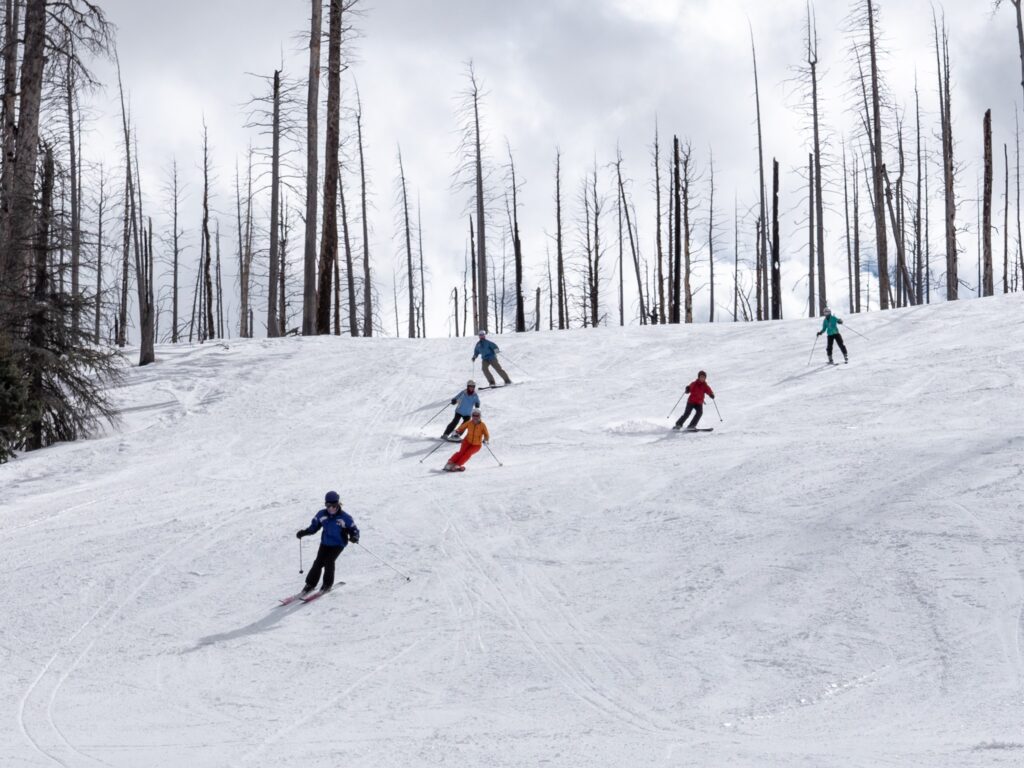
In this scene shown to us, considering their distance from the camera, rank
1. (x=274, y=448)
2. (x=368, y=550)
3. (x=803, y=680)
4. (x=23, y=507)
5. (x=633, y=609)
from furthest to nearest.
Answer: (x=274, y=448), (x=23, y=507), (x=368, y=550), (x=633, y=609), (x=803, y=680)

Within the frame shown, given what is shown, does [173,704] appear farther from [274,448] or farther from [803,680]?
[274,448]

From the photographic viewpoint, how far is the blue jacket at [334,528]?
9.22 meters

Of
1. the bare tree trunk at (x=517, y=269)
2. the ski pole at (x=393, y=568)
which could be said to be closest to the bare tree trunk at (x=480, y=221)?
the bare tree trunk at (x=517, y=269)

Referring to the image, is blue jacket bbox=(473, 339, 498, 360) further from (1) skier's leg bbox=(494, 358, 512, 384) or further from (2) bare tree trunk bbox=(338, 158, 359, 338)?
(2) bare tree trunk bbox=(338, 158, 359, 338)

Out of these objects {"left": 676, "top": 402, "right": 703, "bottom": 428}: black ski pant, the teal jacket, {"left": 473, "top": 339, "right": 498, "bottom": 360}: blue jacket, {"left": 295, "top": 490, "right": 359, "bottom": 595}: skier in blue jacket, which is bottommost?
{"left": 295, "top": 490, "right": 359, "bottom": 595}: skier in blue jacket

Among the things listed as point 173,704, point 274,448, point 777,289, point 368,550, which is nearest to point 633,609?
point 368,550

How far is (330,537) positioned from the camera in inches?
364

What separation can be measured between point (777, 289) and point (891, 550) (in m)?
27.5

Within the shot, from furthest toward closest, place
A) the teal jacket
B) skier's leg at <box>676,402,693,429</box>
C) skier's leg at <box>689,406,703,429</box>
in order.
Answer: the teal jacket, skier's leg at <box>676,402,693,429</box>, skier's leg at <box>689,406,703,429</box>

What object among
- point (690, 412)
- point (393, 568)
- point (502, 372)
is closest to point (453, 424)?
point (690, 412)

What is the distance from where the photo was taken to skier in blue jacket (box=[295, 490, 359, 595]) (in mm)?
9164

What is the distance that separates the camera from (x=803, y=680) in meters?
6.82

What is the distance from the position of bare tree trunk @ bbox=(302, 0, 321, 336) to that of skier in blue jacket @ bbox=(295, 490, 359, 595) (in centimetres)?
1777

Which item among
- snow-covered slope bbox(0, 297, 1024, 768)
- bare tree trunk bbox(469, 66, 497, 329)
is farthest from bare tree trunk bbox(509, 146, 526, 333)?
snow-covered slope bbox(0, 297, 1024, 768)
